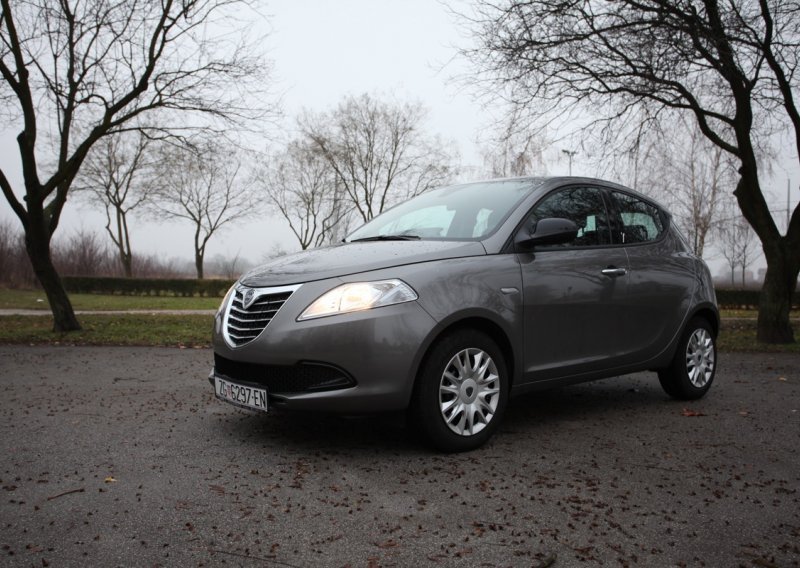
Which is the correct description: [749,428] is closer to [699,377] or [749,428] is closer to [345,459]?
[699,377]

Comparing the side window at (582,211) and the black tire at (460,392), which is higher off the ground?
the side window at (582,211)

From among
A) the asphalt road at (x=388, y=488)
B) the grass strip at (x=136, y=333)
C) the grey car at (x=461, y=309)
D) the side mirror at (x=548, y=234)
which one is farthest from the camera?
the grass strip at (x=136, y=333)

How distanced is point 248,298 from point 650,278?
3.23 m

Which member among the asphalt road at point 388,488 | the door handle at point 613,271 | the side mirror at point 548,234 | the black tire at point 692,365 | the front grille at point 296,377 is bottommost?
the asphalt road at point 388,488

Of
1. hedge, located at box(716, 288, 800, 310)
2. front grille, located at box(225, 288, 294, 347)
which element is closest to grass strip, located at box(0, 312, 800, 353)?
front grille, located at box(225, 288, 294, 347)

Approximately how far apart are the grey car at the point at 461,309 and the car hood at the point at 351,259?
0.01 metres

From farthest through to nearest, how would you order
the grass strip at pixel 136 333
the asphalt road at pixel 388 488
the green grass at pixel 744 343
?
1. the grass strip at pixel 136 333
2. the green grass at pixel 744 343
3. the asphalt road at pixel 388 488

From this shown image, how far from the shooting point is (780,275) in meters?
11.6

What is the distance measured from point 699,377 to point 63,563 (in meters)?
5.25

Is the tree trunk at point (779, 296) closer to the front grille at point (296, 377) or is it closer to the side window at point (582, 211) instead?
the side window at point (582, 211)

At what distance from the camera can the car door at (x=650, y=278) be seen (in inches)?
207

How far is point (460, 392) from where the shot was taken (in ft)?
13.3

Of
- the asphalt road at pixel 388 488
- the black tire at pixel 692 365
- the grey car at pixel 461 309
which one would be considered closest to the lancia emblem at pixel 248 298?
the grey car at pixel 461 309

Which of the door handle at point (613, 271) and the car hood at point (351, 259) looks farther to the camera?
the door handle at point (613, 271)
